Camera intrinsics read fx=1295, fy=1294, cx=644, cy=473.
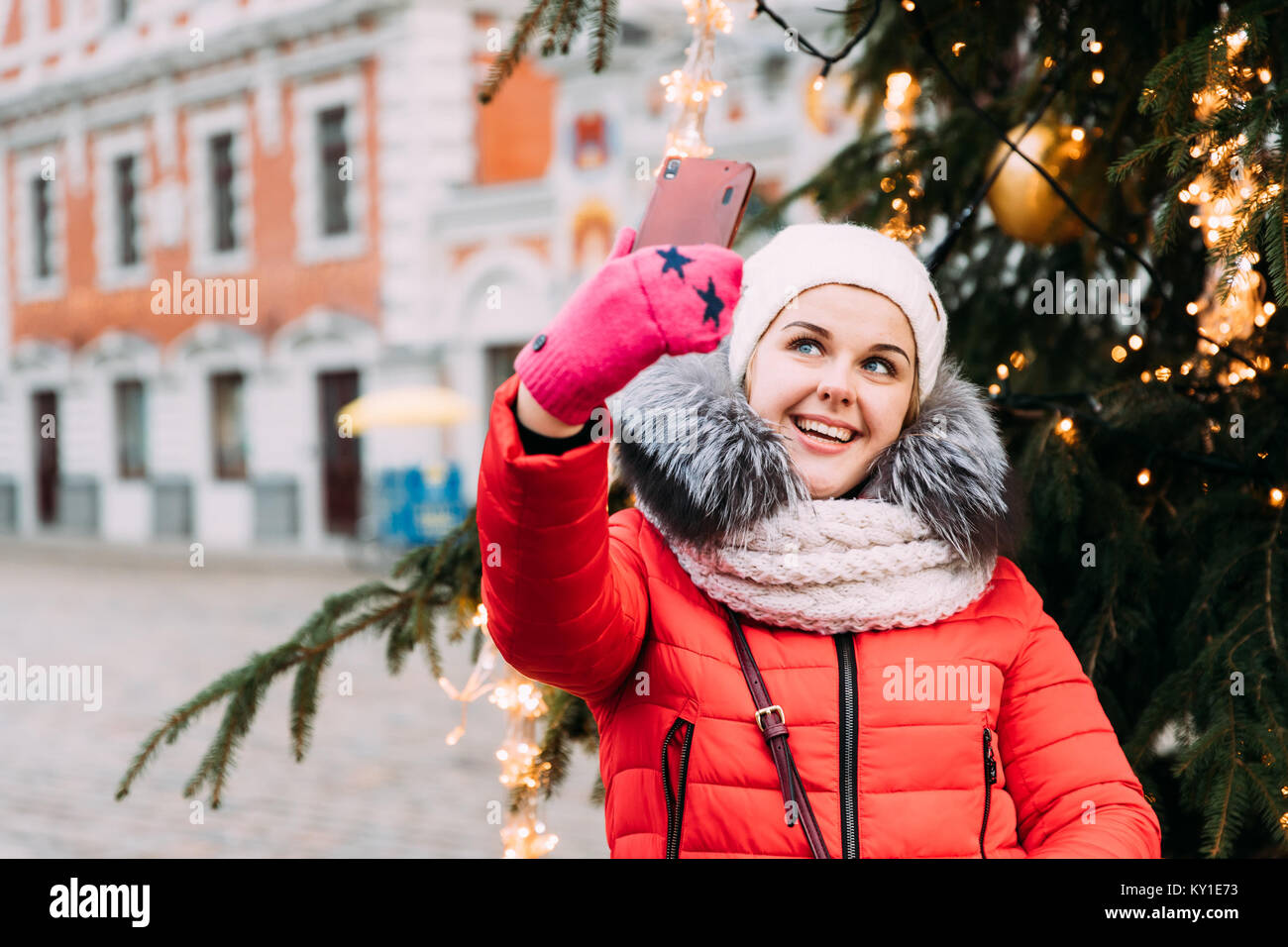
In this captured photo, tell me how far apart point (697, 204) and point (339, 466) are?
1753cm

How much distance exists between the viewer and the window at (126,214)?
20594 millimetres

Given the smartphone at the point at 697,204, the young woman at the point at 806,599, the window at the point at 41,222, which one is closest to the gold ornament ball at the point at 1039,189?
the young woman at the point at 806,599

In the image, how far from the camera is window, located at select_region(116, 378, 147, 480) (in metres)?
21.0

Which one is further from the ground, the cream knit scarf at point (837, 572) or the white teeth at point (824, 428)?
the white teeth at point (824, 428)

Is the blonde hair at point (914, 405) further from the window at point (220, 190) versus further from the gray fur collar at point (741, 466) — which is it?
the window at point (220, 190)

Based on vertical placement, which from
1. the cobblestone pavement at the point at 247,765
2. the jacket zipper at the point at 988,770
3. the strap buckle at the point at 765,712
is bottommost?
the cobblestone pavement at the point at 247,765

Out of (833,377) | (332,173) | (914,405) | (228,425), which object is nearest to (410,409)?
(332,173)

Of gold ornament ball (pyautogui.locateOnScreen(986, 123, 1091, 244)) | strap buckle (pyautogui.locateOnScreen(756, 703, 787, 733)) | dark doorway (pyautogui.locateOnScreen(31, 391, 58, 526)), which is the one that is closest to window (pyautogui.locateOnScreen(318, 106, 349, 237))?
dark doorway (pyautogui.locateOnScreen(31, 391, 58, 526))

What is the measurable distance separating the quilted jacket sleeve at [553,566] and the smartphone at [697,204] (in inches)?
9.3

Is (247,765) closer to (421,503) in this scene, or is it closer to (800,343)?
(800,343)
